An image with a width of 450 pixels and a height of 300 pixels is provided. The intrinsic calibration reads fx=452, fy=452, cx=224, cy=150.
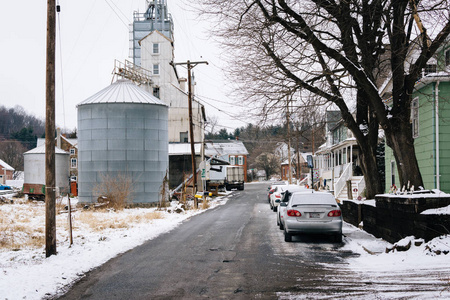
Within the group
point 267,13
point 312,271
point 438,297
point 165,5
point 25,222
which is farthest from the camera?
point 165,5

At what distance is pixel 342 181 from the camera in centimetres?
3328

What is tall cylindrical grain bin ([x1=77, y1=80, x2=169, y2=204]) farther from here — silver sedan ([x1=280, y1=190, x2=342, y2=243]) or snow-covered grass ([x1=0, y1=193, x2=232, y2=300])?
silver sedan ([x1=280, y1=190, x2=342, y2=243])

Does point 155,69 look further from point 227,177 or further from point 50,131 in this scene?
point 50,131

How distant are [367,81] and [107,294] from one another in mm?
9627

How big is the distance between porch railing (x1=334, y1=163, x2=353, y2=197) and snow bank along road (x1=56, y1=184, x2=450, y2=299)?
19.1 meters

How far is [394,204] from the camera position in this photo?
452 inches

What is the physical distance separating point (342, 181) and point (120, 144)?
53.1 ft

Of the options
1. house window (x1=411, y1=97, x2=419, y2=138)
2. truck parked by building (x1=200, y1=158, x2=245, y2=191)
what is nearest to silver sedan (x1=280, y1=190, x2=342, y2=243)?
house window (x1=411, y1=97, x2=419, y2=138)

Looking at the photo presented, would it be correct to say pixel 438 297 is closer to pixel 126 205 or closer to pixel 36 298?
pixel 36 298

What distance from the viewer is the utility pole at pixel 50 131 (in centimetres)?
1120

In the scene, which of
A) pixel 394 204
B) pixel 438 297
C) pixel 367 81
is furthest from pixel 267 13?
pixel 438 297

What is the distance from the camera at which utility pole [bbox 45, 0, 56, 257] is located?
1120 centimetres

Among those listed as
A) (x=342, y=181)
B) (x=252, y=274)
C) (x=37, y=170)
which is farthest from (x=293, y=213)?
(x=37, y=170)

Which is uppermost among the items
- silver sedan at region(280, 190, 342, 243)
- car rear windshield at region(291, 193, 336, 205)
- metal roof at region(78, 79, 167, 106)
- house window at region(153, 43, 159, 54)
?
house window at region(153, 43, 159, 54)
